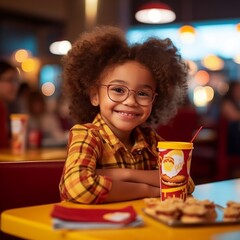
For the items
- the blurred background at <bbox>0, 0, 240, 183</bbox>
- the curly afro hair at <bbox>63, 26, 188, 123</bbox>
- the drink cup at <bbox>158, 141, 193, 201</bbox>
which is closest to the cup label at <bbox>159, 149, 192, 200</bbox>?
the drink cup at <bbox>158, 141, 193, 201</bbox>

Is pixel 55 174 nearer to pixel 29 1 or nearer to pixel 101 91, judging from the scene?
pixel 101 91

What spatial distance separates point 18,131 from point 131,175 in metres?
2.14

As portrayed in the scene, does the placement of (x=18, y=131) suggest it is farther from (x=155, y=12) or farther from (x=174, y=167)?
(x=155, y=12)

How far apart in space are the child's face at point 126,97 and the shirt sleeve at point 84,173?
0.14m

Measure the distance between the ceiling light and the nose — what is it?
606cm

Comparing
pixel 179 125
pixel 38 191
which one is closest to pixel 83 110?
pixel 38 191

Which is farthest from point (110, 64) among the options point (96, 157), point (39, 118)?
point (39, 118)

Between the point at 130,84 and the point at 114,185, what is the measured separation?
1.37 feet

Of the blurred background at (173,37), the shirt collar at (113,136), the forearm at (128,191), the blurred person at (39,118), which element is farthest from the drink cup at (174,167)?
the blurred background at (173,37)

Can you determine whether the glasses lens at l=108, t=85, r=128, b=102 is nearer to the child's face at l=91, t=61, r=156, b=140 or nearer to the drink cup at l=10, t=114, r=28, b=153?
the child's face at l=91, t=61, r=156, b=140

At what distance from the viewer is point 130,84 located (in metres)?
1.83

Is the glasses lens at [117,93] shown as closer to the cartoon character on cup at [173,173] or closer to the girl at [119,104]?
the girl at [119,104]

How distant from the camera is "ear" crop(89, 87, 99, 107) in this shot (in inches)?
77.6

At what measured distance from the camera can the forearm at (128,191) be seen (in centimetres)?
154
